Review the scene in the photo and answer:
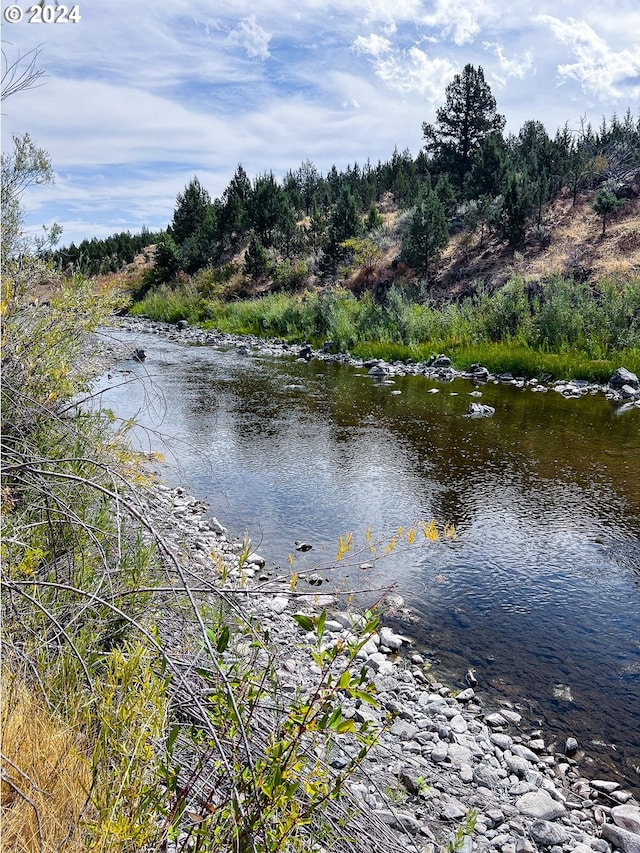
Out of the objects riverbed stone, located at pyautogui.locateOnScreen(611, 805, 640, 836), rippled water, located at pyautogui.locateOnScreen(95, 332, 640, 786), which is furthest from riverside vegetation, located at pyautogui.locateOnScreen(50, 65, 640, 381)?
riverbed stone, located at pyautogui.locateOnScreen(611, 805, 640, 836)

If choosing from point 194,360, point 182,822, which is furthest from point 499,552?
point 194,360

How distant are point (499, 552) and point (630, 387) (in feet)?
34.9

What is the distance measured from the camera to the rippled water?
5301mm

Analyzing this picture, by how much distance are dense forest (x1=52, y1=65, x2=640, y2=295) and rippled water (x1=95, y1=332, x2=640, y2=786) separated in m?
13.0

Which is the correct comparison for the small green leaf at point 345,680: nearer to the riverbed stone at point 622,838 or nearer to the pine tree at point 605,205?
the riverbed stone at point 622,838

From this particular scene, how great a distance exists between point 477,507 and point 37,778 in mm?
7641

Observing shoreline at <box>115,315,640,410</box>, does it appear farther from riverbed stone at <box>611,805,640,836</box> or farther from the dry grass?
riverbed stone at <box>611,805,640,836</box>

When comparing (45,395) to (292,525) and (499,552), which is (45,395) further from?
(499,552)

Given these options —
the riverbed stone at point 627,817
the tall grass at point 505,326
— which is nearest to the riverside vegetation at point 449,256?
the tall grass at point 505,326

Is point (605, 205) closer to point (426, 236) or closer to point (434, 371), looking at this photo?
point (426, 236)

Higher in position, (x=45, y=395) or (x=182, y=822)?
(x=45, y=395)

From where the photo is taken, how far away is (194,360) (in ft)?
79.0

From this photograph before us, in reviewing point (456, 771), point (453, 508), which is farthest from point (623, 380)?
point (456, 771)

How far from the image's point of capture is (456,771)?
4039 millimetres
